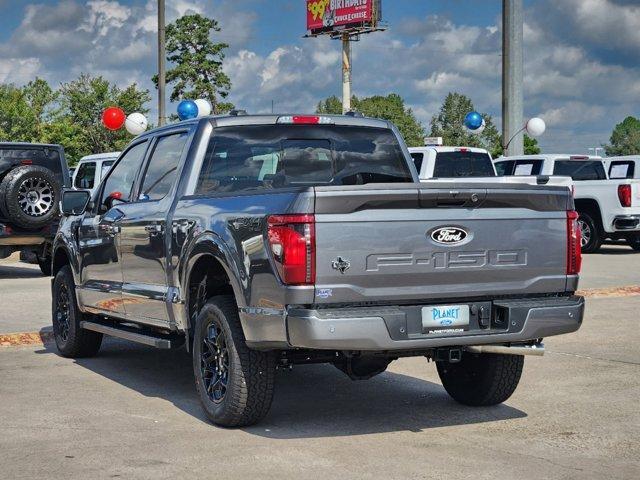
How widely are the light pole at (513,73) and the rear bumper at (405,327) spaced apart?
77.7 feet

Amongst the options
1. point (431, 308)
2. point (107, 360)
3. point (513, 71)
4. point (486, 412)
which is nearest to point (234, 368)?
point (431, 308)

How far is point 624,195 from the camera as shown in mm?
22281

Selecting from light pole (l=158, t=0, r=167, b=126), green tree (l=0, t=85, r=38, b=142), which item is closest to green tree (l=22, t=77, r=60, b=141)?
green tree (l=0, t=85, r=38, b=142)

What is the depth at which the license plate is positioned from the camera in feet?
21.2

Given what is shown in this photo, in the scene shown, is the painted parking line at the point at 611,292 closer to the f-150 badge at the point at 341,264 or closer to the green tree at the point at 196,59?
the f-150 badge at the point at 341,264

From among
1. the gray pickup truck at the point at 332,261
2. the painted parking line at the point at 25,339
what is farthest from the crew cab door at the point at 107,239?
the painted parking line at the point at 25,339

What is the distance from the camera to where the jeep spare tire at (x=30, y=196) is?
17.0 meters

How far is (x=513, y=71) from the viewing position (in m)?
30.2

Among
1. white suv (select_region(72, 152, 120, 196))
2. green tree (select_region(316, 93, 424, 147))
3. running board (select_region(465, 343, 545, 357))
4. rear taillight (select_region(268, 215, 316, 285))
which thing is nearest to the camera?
rear taillight (select_region(268, 215, 316, 285))

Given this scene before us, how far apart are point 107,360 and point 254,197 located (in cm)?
380

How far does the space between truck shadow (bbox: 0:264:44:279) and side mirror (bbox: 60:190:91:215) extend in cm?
1008

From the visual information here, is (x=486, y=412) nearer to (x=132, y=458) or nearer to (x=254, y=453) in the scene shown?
(x=254, y=453)

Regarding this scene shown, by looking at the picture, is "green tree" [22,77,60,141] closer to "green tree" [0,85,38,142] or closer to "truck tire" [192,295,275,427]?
"green tree" [0,85,38,142]

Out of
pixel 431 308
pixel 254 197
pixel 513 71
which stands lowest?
pixel 431 308
